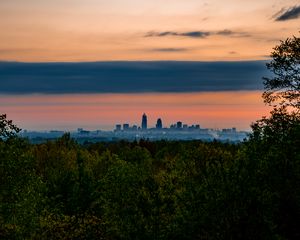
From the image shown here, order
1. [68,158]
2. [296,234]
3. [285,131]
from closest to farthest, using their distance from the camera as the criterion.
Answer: [296,234], [285,131], [68,158]

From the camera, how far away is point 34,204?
194 feet

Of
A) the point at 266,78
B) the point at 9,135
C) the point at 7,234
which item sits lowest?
the point at 7,234

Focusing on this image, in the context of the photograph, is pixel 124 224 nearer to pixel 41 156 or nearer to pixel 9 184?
pixel 9 184

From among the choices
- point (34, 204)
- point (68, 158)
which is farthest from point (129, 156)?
point (34, 204)

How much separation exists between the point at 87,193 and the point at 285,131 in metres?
52.0

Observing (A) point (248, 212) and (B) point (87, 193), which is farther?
(B) point (87, 193)

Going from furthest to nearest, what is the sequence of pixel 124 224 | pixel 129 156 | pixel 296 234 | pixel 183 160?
pixel 129 156, pixel 183 160, pixel 124 224, pixel 296 234

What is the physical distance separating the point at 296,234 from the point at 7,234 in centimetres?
2899

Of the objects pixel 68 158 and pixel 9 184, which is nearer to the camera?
pixel 9 184

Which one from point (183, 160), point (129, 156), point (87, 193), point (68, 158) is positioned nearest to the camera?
point (183, 160)

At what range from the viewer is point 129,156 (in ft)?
479

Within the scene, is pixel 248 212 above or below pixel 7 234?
above

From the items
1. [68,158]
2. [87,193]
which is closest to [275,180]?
[87,193]

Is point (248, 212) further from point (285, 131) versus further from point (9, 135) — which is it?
point (9, 135)
